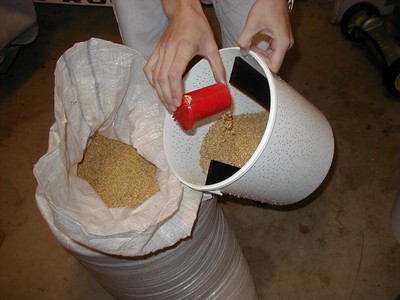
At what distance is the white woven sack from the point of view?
653 millimetres

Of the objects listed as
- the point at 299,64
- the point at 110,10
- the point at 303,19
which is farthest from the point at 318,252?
the point at 110,10

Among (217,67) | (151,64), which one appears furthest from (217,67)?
(151,64)

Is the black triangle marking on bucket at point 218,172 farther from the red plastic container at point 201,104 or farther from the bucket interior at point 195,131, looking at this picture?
the red plastic container at point 201,104

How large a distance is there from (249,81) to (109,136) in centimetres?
33

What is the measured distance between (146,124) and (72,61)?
179 mm

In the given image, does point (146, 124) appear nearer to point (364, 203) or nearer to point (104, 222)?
point (104, 222)

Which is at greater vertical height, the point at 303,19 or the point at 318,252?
the point at 303,19

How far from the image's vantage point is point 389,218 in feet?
3.56

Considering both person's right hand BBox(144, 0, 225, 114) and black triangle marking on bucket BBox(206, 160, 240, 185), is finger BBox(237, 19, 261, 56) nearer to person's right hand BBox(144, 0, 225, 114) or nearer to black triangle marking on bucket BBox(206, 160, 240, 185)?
person's right hand BBox(144, 0, 225, 114)

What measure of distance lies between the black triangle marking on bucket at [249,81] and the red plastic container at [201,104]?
Answer: 11 centimetres

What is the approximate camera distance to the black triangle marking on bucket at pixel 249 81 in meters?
0.73

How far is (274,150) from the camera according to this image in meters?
0.60

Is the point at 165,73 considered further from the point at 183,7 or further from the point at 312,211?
Answer: the point at 312,211

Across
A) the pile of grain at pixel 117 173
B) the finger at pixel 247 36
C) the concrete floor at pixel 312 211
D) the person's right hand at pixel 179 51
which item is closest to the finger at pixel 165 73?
the person's right hand at pixel 179 51
